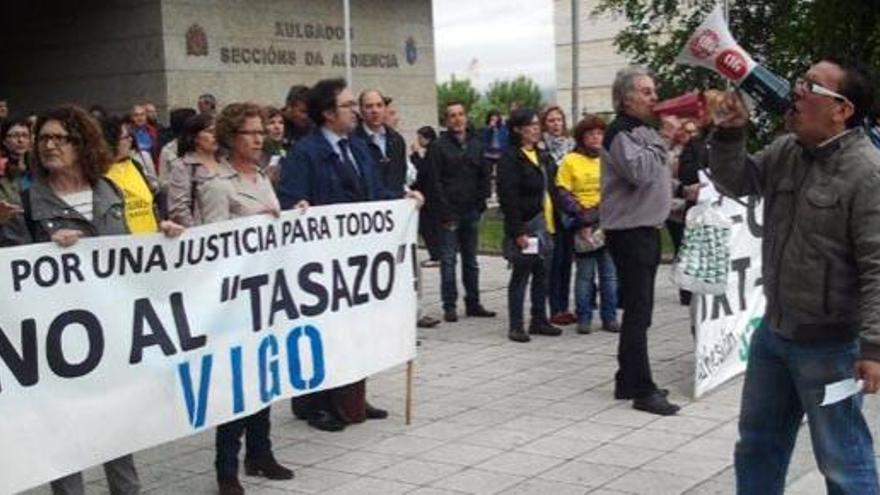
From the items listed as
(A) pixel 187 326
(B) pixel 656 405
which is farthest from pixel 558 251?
(A) pixel 187 326

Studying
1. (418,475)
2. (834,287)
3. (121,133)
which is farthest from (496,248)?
(834,287)

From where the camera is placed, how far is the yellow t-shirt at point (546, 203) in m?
9.45

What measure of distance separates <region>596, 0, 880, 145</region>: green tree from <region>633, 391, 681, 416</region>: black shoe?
907 cm

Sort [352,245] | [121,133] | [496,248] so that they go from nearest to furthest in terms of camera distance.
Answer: [352,245] < [121,133] < [496,248]

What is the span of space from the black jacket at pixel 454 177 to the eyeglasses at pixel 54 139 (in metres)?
5.43

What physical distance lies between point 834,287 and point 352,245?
2953 mm

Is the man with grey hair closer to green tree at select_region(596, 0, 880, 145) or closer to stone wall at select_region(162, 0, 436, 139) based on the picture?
green tree at select_region(596, 0, 880, 145)

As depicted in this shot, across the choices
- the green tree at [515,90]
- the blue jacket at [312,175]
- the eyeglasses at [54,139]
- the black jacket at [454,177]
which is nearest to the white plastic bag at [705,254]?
the blue jacket at [312,175]

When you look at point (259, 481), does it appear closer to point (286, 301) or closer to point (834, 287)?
point (286, 301)

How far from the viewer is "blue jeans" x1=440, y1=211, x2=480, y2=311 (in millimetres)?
10422

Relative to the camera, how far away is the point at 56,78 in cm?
1883

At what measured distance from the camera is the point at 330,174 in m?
6.68

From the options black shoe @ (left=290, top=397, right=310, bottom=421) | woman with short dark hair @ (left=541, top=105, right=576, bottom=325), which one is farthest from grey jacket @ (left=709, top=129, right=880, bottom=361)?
woman with short dark hair @ (left=541, top=105, right=576, bottom=325)

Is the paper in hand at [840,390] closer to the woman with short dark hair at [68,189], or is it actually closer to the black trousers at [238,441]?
the black trousers at [238,441]
